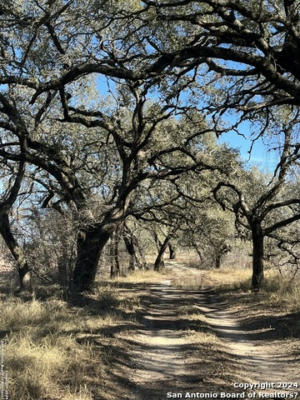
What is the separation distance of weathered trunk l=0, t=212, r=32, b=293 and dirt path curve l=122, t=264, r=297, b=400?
19.1ft

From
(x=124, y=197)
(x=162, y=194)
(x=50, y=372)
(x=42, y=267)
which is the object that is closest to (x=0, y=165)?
(x=42, y=267)

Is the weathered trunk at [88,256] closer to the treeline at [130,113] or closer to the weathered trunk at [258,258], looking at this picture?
the treeline at [130,113]

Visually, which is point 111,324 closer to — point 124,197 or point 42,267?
point 124,197

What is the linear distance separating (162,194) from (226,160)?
4.66 meters

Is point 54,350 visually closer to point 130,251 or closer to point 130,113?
point 130,113

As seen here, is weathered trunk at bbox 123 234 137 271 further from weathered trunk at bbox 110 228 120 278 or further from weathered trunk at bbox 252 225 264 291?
weathered trunk at bbox 252 225 264 291

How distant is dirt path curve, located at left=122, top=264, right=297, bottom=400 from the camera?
17.5ft

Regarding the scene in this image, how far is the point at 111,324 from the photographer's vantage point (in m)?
8.70

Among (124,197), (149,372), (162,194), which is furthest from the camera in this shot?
(162,194)

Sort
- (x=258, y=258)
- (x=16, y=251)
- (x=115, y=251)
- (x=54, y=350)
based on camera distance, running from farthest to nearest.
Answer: (x=115, y=251), (x=258, y=258), (x=16, y=251), (x=54, y=350)

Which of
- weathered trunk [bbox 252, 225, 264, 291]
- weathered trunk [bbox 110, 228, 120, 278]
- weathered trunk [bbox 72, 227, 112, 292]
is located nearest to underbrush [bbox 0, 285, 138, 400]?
weathered trunk [bbox 72, 227, 112, 292]

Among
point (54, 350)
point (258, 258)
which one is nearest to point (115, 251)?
point (258, 258)

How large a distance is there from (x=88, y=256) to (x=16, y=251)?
3537 mm

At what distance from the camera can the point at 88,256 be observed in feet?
39.9
